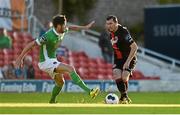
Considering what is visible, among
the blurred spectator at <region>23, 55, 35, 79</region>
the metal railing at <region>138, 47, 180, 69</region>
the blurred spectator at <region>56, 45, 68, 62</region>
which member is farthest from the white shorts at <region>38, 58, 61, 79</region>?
the metal railing at <region>138, 47, 180, 69</region>

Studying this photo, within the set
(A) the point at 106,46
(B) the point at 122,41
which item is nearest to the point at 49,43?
(B) the point at 122,41

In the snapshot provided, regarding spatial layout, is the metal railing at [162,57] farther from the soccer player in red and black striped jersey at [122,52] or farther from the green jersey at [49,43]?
the green jersey at [49,43]

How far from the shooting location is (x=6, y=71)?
94.8 feet

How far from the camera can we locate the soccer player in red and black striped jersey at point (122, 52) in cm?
1831

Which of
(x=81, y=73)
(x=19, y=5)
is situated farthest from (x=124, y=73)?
(x=19, y=5)

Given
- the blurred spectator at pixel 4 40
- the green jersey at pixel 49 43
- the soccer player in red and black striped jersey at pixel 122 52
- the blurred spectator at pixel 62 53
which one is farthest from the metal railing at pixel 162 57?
the green jersey at pixel 49 43

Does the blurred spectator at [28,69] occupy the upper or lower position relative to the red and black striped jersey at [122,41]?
lower

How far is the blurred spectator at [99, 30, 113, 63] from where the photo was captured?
32719 millimetres

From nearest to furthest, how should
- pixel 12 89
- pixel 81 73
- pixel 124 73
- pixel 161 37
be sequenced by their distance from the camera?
1. pixel 124 73
2. pixel 12 89
3. pixel 81 73
4. pixel 161 37

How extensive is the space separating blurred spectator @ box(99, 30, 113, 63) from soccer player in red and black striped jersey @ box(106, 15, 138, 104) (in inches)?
537

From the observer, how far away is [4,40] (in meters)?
29.8

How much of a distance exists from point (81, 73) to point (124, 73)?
516 inches

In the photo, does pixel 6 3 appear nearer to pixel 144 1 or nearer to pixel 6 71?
pixel 6 71

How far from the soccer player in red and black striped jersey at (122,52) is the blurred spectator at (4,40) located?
1112 cm
